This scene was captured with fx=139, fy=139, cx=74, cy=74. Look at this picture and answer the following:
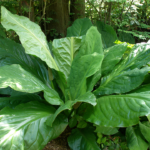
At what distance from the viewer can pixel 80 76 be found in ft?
3.92

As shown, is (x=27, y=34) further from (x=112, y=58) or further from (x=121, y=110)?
(x=121, y=110)

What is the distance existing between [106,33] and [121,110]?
143 centimetres

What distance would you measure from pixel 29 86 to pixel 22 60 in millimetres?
602

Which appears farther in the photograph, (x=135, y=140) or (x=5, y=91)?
(x=5, y=91)

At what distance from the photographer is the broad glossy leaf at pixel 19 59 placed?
1.32 meters

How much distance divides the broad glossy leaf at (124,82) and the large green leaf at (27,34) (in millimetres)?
474

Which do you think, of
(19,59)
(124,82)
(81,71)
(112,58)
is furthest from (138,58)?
(19,59)

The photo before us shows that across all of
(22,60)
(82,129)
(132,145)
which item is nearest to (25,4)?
(22,60)

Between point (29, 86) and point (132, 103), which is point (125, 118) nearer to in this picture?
point (132, 103)

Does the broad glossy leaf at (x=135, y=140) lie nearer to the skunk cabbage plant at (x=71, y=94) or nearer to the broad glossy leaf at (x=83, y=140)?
the skunk cabbage plant at (x=71, y=94)

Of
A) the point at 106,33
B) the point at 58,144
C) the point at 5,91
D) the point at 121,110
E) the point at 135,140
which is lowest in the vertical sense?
the point at 58,144

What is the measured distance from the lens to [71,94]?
49.6 inches

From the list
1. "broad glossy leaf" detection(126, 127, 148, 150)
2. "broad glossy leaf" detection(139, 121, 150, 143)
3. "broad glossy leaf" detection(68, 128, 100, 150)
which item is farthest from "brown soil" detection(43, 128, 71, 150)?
"broad glossy leaf" detection(139, 121, 150, 143)

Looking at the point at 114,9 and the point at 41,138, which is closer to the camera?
the point at 41,138
